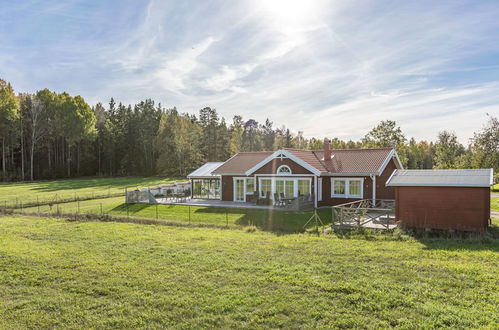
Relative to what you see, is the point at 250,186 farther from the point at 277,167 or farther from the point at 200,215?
the point at 200,215

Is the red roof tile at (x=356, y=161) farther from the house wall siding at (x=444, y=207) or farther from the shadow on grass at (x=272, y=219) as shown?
the house wall siding at (x=444, y=207)

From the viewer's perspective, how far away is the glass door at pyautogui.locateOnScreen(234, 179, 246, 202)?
94.2ft

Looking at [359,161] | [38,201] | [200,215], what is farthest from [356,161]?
[38,201]

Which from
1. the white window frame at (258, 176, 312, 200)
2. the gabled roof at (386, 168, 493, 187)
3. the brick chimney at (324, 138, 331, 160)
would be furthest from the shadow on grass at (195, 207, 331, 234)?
the brick chimney at (324, 138, 331, 160)

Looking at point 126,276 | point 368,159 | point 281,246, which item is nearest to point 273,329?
point 126,276

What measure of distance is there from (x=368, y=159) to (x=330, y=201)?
4248 millimetres

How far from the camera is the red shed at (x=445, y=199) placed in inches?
613

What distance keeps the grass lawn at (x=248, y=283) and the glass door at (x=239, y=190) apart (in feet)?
46.9

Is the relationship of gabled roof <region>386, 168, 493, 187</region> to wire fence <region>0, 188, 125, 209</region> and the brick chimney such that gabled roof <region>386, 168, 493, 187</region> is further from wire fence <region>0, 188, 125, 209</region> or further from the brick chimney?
wire fence <region>0, 188, 125, 209</region>

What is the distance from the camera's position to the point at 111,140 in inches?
2835

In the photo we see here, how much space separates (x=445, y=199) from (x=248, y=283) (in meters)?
11.7

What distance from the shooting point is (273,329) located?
6.59 metres

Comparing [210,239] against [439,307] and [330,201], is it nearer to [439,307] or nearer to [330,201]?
[439,307]

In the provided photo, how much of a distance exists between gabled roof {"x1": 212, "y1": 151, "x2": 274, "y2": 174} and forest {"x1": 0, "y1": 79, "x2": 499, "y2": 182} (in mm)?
30755
